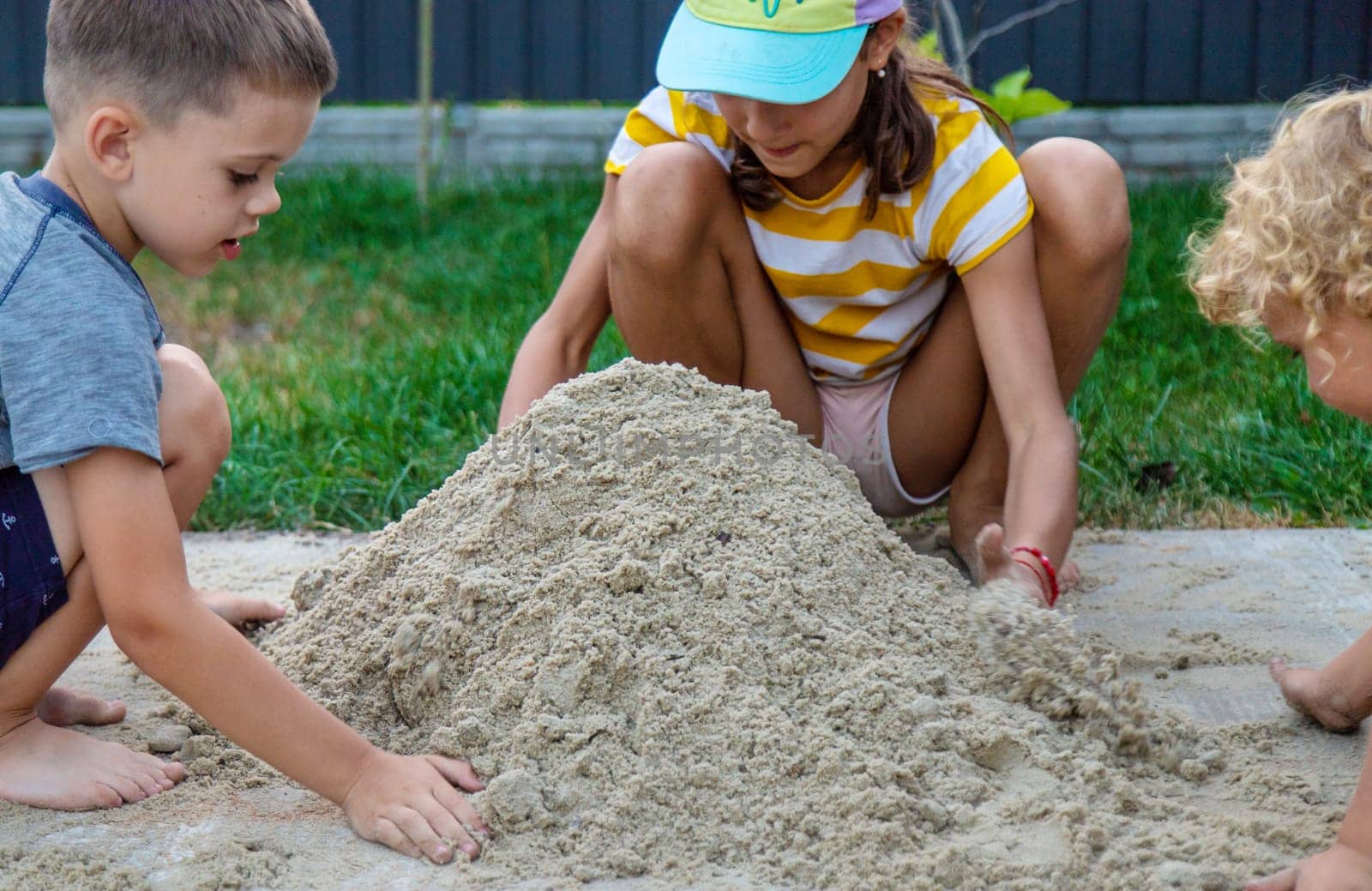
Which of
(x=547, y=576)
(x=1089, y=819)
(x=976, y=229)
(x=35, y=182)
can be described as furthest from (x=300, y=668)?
(x=976, y=229)

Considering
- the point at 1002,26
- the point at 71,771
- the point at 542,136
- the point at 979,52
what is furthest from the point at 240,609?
the point at 979,52

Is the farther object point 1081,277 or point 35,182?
point 1081,277

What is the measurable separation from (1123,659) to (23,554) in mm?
1589

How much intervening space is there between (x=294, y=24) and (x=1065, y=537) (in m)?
1.35

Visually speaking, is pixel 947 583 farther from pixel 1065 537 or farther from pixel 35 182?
pixel 35 182

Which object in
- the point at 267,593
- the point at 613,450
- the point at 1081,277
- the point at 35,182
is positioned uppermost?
the point at 35,182

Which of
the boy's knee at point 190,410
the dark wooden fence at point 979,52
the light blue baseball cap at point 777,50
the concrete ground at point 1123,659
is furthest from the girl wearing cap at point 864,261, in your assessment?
the dark wooden fence at point 979,52

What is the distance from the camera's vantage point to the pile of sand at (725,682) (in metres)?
1.58

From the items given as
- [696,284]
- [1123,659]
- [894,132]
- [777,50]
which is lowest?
[1123,659]

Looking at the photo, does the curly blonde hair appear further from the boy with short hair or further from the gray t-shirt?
the gray t-shirt

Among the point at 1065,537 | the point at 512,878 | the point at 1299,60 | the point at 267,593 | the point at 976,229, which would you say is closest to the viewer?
the point at 512,878

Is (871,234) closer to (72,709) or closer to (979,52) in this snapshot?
(72,709)

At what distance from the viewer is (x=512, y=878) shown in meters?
1.56

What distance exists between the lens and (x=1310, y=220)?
158 centimetres
